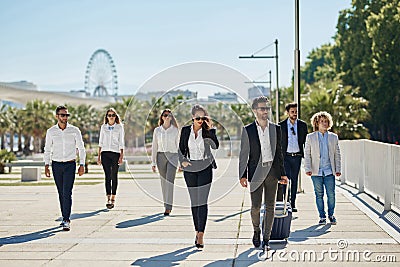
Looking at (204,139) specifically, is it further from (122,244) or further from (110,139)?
(110,139)

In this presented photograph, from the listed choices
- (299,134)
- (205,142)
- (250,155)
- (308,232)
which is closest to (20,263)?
(205,142)

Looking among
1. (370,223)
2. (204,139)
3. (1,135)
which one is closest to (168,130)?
(204,139)

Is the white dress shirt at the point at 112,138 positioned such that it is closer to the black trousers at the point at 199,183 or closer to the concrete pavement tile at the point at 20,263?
the black trousers at the point at 199,183

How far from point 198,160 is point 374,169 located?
241 inches

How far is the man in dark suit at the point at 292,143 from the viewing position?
11.5 m

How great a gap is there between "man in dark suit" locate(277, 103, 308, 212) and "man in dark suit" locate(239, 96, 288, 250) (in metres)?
3.21

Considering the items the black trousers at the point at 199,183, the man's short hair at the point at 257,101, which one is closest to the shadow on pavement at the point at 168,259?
the black trousers at the point at 199,183

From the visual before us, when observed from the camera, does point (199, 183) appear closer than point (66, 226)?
Yes

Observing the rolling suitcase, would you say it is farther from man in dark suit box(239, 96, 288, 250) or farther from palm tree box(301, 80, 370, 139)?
palm tree box(301, 80, 370, 139)

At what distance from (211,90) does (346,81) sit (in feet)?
139

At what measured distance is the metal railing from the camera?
36.9 ft

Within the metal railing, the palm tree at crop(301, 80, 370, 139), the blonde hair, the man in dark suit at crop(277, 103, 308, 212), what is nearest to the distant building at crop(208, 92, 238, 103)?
the man in dark suit at crop(277, 103, 308, 212)

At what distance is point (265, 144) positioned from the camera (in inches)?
325

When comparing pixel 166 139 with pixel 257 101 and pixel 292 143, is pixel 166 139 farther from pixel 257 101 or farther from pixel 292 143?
pixel 257 101
